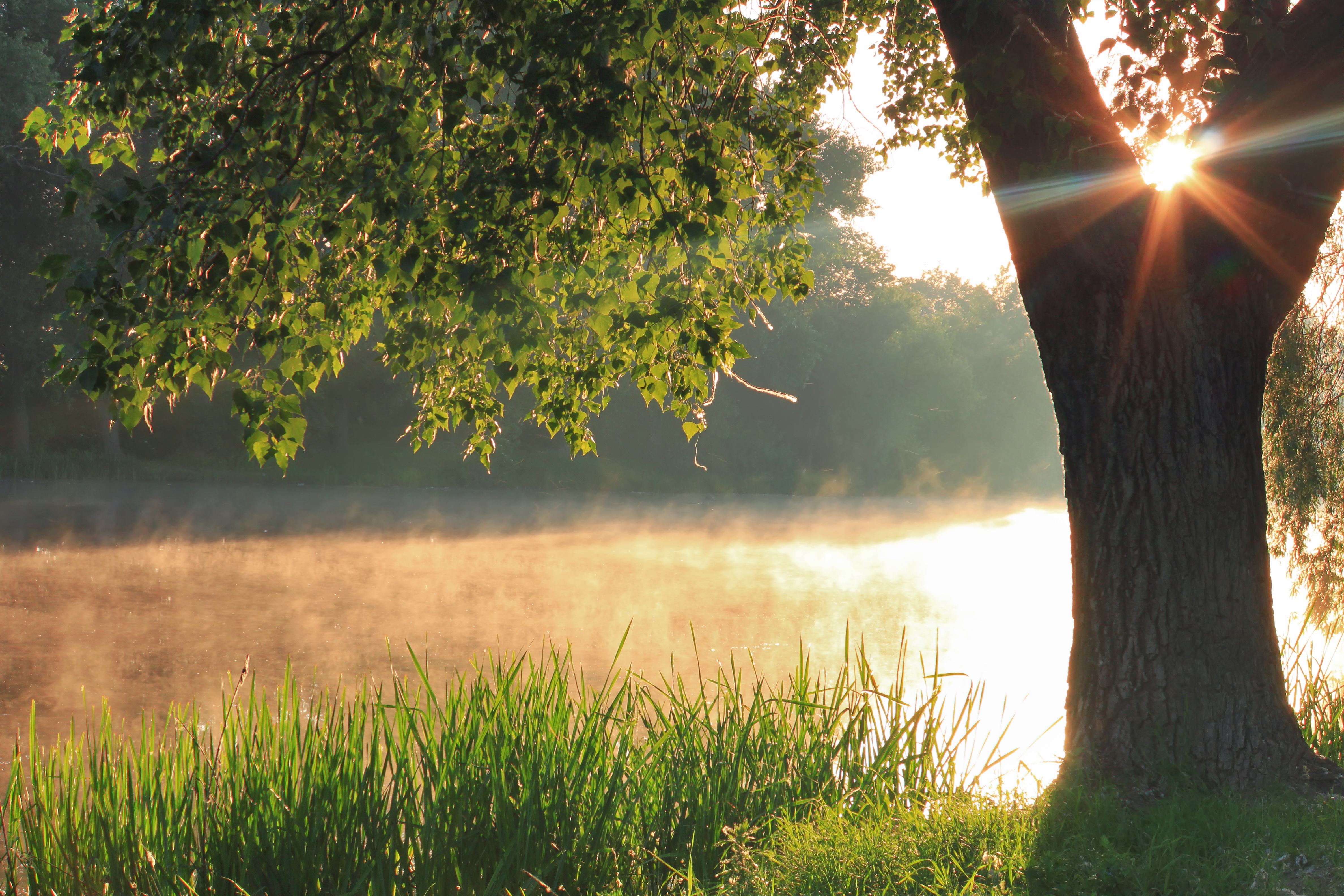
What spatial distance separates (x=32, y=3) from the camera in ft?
71.2

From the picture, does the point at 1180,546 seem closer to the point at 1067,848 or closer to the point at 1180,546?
the point at 1180,546

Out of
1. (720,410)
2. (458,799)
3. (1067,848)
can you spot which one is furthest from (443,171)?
(720,410)

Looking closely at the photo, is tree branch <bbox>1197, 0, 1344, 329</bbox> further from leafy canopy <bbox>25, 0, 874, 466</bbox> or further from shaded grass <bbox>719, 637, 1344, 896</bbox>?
shaded grass <bbox>719, 637, 1344, 896</bbox>

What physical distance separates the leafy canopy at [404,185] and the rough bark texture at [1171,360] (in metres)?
1.16

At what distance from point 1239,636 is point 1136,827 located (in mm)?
959

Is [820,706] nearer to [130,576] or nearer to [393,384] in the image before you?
[130,576]

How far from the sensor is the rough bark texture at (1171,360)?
4.00 m

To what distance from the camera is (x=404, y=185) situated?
3.36 metres

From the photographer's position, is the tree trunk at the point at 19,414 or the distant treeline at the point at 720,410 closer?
the distant treeline at the point at 720,410

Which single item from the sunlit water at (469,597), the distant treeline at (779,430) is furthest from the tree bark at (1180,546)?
the distant treeline at (779,430)

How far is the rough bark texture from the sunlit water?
55 centimetres

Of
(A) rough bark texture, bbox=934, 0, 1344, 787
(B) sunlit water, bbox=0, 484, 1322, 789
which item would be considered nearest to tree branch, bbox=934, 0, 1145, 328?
(A) rough bark texture, bbox=934, 0, 1344, 787

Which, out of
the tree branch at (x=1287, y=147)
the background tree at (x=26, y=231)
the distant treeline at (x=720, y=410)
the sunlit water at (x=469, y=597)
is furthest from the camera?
the distant treeline at (x=720, y=410)

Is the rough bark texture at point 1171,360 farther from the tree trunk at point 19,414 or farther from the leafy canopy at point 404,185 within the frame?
the tree trunk at point 19,414
